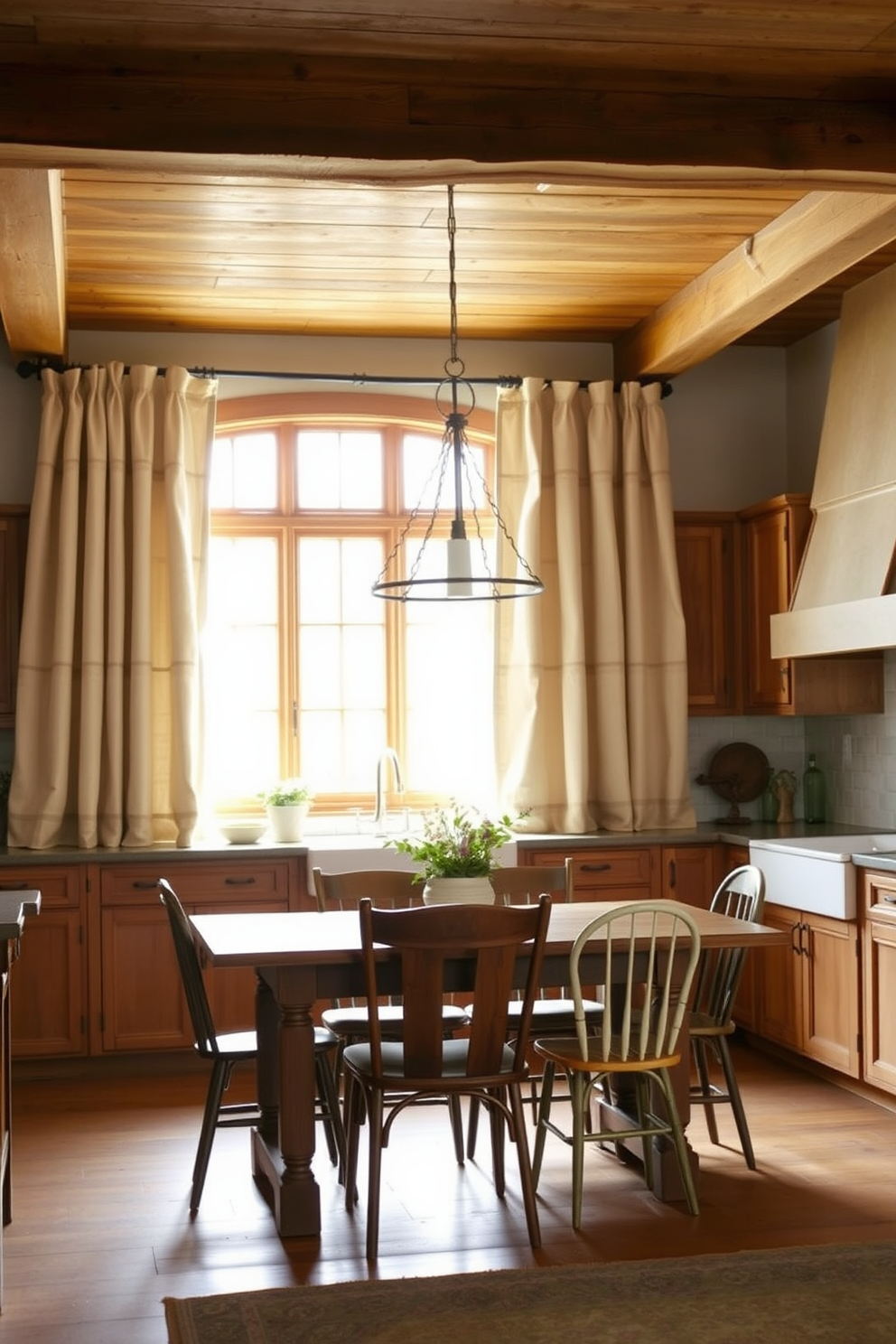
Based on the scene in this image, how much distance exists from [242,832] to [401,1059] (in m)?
2.27

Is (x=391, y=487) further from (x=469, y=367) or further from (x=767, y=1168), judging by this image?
(x=767, y=1168)

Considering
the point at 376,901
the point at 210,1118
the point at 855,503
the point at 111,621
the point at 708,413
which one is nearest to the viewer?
the point at 210,1118

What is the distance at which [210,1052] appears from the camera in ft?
14.5

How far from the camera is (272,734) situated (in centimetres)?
682

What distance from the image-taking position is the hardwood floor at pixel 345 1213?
375 centimetres

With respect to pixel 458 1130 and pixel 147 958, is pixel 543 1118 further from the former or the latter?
pixel 147 958

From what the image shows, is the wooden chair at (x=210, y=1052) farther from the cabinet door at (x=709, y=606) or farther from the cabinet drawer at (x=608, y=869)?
the cabinet door at (x=709, y=606)

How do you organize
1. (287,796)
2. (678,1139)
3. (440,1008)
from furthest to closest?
(287,796), (678,1139), (440,1008)

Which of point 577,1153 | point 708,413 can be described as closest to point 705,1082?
point 577,1153

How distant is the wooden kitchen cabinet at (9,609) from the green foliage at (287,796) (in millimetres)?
1133

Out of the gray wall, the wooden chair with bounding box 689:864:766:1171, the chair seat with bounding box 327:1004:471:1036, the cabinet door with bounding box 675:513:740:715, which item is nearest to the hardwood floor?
the wooden chair with bounding box 689:864:766:1171

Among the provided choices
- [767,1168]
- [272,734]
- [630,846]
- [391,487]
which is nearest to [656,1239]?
[767,1168]

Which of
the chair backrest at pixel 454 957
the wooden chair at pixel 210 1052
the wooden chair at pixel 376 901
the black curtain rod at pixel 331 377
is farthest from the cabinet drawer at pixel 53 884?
the chair backrest at pixel 454 957

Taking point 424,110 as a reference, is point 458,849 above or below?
below
